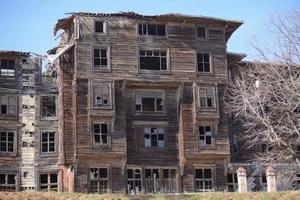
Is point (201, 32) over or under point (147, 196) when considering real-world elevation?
over

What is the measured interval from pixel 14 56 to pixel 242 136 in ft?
67.9

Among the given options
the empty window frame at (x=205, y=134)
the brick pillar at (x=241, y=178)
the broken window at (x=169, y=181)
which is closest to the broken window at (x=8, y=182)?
the broken window at (x=169, y=181)

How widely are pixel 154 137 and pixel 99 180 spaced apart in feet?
19.0

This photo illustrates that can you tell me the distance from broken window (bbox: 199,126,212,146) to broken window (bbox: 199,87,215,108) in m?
1.84

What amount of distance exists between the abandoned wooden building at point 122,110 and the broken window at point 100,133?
0.26 ft

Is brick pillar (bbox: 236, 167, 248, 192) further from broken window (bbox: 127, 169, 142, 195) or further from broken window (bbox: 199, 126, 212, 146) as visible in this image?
broken window (bbox: 127, 169, 142, 195)

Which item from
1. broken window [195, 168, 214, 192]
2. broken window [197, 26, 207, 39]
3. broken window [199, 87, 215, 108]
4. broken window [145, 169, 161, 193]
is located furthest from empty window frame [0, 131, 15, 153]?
broken window [197, 26, 207, 39]

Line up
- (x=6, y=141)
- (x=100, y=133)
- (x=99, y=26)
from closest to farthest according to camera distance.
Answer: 1. (x=100, y=133)
2. (x=6, y=141)
3. (x=99, y=26)

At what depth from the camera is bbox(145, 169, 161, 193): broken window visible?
50.6 m

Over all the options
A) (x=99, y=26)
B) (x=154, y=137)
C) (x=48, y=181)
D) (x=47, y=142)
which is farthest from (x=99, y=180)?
(x=99, y=26)

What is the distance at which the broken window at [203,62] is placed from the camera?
53.2 meters

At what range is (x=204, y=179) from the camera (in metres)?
51.6

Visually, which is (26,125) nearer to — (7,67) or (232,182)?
(7,67)

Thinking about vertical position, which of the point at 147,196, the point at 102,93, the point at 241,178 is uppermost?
the point at 102,93
